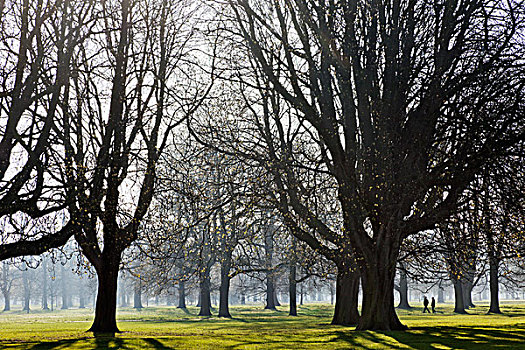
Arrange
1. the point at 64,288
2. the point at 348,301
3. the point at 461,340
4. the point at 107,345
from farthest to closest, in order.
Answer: the point at 64,288 < the point at 348,301 < the point at 461,340 < the point at 107,345

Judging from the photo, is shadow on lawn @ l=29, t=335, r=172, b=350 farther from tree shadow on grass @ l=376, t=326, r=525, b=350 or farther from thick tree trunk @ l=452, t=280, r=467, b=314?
thick tree trunk @ l=452, t=280, r=467, b=314

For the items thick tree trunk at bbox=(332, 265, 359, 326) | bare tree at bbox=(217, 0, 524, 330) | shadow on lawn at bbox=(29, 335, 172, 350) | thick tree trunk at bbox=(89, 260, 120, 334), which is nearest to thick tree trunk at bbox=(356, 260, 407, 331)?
bare tree at bbox=(217, 0, 524, 330)

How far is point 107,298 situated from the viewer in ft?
61.2

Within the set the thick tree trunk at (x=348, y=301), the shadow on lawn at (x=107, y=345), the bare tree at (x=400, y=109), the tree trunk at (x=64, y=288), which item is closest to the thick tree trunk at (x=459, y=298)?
the thick tree trunk at (x=348, y=301)

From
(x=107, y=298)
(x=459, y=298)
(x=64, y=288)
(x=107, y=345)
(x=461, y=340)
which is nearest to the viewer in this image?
(x=107, y=345)

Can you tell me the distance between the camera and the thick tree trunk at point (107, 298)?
1839cm

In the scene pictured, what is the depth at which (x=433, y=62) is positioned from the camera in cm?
1638

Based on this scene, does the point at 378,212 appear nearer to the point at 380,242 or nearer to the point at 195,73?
the point at 380,242

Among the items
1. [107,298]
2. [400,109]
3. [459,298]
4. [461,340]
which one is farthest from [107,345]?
[459,298]

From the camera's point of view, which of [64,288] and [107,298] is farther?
[64,288]

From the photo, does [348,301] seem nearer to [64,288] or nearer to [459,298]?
[459,298]

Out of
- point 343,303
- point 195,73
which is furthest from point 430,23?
point 343,303

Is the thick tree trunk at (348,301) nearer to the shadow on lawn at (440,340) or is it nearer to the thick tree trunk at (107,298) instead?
the shadow on lawn at (440,340)

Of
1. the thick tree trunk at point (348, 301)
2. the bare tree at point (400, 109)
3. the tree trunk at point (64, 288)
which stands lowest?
the tree trunk at point (64, 288)
